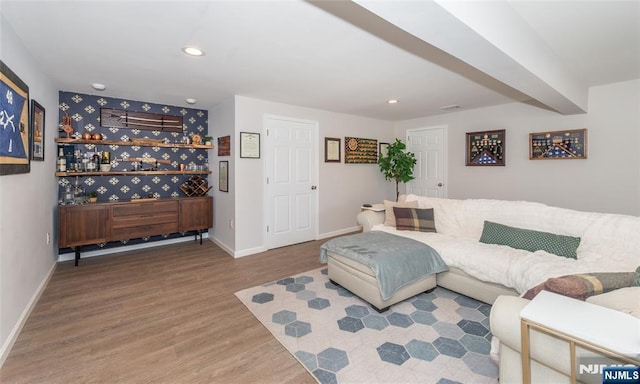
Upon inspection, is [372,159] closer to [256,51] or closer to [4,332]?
[256,51]

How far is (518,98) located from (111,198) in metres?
6.18

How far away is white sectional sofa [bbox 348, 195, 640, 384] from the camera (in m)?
1.32

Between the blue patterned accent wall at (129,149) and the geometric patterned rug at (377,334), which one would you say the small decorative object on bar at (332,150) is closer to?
the blue patterned accent wall at (129,149)

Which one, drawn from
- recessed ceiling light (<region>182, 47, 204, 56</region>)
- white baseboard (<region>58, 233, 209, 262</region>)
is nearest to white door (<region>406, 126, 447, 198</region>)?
white baseboard (<region>58, 233, 209, 262</region>)

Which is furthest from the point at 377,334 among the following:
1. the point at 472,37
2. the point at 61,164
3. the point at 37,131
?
the point at 61,164

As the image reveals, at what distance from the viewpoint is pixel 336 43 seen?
2258 millimetres

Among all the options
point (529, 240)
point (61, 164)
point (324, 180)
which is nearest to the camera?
point (529, 240)

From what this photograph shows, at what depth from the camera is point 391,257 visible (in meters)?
2.56

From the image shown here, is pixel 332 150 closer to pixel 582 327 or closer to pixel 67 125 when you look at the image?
pixel 67 125

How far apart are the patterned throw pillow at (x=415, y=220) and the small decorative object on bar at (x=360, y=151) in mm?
2056

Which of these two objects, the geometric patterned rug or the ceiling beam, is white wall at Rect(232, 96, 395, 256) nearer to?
the geometric patterned rug

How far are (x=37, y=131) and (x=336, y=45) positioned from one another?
9.81 feet

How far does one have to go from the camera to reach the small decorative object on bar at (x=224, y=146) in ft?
13.6

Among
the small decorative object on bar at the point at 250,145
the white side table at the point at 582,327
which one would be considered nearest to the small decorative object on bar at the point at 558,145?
the white side table at the point at 582,327
